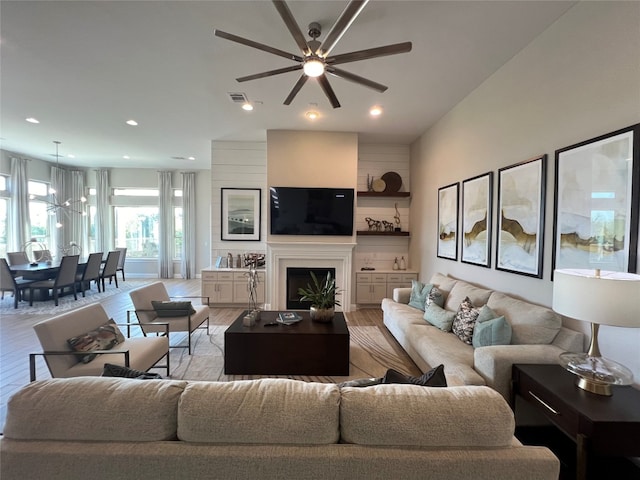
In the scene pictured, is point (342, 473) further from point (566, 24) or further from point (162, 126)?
point (162, 126)

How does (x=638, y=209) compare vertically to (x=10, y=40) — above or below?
below

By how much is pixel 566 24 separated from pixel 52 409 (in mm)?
3999

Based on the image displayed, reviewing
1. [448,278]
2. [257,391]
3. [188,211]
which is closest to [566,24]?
[448,278]

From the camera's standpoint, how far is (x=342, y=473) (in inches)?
40.0

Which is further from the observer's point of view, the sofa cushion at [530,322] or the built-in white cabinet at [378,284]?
the built-in white cabinet at [378,284]

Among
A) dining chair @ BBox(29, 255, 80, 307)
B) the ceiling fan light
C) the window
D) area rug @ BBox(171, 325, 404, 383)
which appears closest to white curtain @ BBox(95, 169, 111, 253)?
the window

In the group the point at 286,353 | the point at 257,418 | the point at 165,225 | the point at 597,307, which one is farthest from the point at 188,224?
the point at 597,307

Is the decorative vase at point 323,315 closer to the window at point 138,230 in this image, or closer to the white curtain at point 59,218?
the window at point 138,230

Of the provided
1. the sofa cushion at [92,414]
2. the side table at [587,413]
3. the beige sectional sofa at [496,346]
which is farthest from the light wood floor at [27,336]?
the sofa cushion at [92,414]

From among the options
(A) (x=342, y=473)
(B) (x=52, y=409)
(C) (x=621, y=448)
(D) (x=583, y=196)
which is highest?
(D) (x=583, y=196)

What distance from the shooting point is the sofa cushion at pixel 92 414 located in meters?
1.05

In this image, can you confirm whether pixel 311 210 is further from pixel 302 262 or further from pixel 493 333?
pixel 493 333

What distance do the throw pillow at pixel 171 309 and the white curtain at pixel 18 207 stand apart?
612 centimetres

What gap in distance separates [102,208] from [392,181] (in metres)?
8.44
